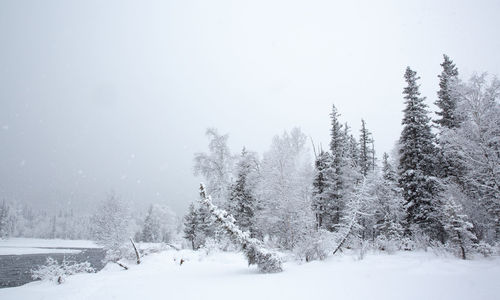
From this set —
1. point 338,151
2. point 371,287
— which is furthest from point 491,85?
point 338,151

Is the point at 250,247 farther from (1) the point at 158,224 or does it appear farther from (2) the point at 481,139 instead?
(1) the point at 158,224

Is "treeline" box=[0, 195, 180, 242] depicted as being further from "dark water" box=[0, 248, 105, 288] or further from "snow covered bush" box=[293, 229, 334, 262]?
"snow covered bush" box=[293, 229, 334, 262]

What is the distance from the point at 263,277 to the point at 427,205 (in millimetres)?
14649

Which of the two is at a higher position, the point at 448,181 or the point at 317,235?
the point at 448,181

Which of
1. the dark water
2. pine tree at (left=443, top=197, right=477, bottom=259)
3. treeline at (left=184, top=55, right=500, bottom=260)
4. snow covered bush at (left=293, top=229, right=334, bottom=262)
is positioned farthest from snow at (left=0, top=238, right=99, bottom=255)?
pine tree at (left=443, top=197, right=477, bottom=259)

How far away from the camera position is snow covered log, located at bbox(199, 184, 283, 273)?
9.63m

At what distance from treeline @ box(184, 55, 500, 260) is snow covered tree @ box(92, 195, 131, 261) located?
1036 centimetres

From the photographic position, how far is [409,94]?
1989 centimetres

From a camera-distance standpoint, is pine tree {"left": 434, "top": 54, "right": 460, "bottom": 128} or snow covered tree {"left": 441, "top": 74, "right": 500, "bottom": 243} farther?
pine tree {"left": 434, "top": 54, "right": 460, "bottom": 128}

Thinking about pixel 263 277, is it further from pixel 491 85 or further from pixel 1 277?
pixel 1 277

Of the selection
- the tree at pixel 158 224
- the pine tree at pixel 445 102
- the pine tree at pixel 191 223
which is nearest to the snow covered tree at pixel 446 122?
the pine tree at pixel 445 102

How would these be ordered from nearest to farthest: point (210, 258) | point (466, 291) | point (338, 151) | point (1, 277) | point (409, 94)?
point (466, 291), point (210, 258), point (409, 94), point (1, 277), point (338, 151)

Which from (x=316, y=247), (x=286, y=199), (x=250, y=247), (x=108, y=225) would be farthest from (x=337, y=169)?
(x=108, y=225)

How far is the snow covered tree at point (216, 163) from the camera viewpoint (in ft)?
98.0
